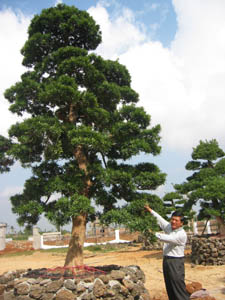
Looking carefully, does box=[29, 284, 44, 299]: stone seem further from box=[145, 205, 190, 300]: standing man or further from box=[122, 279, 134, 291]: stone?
box=[145, 205, 190, 300]: standing man

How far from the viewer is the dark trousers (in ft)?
11.0

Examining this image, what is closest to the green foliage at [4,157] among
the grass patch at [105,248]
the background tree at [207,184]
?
the background tree at [207,184]

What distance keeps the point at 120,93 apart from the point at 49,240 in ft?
66.4

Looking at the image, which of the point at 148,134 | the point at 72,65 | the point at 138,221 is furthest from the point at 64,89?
the point at 138,221

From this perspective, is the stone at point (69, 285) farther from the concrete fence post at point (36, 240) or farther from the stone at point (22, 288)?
the concrete fence post at point (36, 240)

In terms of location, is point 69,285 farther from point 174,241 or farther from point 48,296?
point 174,241

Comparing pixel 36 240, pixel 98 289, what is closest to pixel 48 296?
pixel 98 289

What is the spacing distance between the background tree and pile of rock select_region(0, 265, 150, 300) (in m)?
5.50

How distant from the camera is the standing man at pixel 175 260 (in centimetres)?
336

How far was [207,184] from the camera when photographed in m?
9.87

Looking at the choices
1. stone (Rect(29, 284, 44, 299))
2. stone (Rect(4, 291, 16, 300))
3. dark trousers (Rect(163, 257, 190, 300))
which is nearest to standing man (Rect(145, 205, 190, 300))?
dark trousers (Rect(163, 257, 190, 300))

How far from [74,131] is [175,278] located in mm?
3197

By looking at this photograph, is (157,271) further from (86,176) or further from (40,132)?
(40,132)

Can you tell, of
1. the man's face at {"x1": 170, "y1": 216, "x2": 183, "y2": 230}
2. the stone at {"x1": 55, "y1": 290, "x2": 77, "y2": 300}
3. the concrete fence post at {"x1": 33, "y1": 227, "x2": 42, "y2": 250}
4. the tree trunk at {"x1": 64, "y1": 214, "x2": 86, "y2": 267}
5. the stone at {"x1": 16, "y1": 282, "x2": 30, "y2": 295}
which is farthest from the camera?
the concrete fence post at {"x1": 33, "y1": 227, "x2": 42, "y2": 250}
